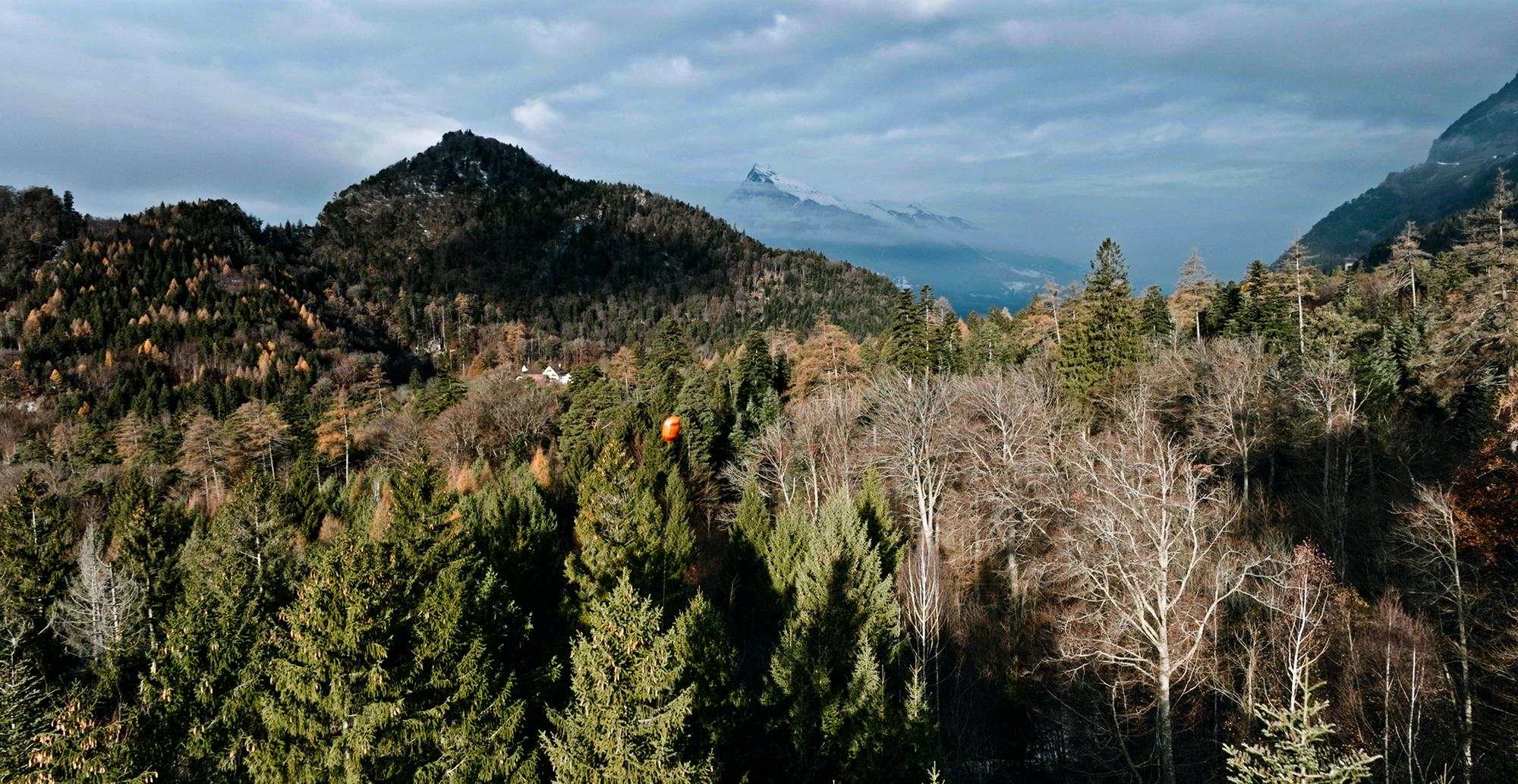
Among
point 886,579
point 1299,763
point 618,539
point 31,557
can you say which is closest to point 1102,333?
point 886,579

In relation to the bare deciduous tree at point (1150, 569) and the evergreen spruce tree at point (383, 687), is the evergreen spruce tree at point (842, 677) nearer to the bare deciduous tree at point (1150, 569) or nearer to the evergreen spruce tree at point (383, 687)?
the bare deciduous tree at point (1150, 569)

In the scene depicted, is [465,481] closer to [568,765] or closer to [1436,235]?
[568,765]

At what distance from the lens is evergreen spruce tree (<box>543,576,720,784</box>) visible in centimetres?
1414

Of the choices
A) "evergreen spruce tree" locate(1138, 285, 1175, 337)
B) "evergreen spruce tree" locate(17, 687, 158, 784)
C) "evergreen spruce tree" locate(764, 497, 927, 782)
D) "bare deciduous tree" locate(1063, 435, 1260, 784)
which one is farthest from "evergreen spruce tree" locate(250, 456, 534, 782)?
"evergreen spruce tree" locate(1138, 285, 1175, 337)

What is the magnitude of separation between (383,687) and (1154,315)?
62.7m

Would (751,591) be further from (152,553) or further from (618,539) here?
(152,553)

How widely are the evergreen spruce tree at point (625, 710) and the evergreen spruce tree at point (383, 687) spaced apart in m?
4.27

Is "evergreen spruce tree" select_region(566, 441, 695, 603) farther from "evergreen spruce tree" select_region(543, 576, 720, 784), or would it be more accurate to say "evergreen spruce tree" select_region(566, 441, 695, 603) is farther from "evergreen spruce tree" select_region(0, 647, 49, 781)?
"evergreen spruce tree" select_region(0, 647, 49, 781)

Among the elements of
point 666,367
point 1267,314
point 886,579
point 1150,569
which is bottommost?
point 886,579

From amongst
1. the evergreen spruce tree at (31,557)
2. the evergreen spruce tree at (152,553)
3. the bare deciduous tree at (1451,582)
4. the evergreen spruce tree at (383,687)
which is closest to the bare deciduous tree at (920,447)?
the bare deciduous tree at (1451,582)

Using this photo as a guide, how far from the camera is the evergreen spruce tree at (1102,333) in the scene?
42.9 m

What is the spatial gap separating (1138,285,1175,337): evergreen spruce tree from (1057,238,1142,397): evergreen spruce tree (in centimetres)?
1214

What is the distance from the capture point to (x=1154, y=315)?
→ 60.2 meters

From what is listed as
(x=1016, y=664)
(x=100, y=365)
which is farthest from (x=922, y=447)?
(x=100, y=365)
